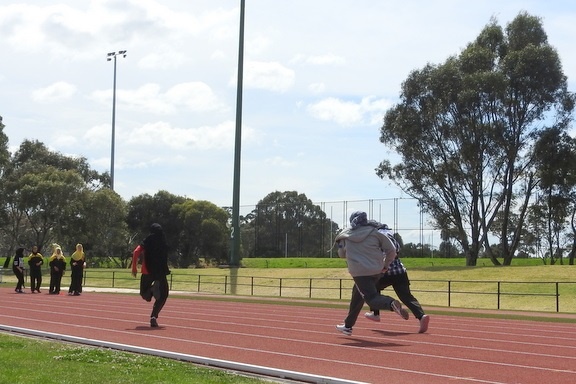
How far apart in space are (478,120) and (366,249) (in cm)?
4470

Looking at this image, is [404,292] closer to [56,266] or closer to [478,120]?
[56,266]

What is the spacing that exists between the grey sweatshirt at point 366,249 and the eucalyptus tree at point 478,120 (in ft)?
142

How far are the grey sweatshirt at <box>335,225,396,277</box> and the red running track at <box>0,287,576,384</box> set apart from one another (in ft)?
3.36

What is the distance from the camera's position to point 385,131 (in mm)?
59344

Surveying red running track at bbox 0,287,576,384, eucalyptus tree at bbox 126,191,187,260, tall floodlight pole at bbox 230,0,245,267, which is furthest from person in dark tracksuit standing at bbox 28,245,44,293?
eucalyptus tree at bbox 126,191,187,260

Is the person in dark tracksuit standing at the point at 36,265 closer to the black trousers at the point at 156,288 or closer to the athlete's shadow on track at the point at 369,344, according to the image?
the black trousers at the point at 156,288

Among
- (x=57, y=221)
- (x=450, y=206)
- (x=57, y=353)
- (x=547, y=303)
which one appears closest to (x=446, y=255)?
(x=450, y=206)

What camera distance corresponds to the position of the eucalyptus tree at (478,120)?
5509 cm

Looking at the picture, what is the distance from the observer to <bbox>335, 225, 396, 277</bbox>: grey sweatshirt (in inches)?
497

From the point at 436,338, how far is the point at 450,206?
45398 millimetres

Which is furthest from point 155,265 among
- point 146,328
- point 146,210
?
point 146,210

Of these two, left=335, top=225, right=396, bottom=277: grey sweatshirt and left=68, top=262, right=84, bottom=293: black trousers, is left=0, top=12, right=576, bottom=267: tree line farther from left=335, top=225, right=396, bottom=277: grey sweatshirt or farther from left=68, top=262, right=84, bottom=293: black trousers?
left=335, top=225, right=396, bottom=277: grey sweatshirt

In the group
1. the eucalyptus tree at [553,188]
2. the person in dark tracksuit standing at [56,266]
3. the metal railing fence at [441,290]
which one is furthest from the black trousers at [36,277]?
the eucalyptus tree at [553,188]

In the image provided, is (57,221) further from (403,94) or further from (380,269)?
(380,269)
